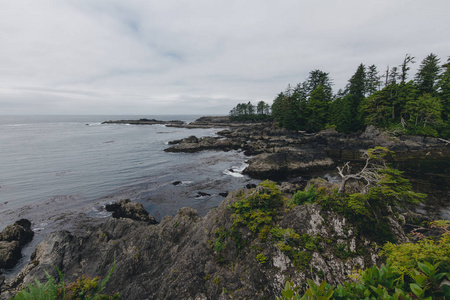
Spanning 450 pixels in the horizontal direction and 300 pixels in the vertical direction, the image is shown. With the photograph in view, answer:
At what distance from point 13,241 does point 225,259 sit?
18.8 m

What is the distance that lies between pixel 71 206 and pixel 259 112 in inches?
5763

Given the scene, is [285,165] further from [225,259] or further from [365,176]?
[225,259]

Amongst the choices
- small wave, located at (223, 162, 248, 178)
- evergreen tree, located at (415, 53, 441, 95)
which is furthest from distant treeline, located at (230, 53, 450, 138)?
small wave, located at (223, 162, 248, 178)

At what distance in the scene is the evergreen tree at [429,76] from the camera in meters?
48.9

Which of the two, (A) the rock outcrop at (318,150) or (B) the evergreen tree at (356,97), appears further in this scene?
(B) the evergreen tree at (356,97)

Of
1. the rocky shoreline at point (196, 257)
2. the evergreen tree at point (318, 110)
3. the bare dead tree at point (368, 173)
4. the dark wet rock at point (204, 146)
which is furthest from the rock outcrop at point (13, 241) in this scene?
the evergreen tree at point (318, 110)

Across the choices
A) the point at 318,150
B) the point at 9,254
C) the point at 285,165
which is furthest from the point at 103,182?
the point at 318,150

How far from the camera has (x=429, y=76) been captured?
49.2m

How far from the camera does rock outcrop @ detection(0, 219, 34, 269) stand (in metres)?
13.8

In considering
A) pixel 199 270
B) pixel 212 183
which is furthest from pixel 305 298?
pixel 212 183

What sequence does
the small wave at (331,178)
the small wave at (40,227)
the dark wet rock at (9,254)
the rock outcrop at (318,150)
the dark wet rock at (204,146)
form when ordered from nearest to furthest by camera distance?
the dark wet rock at (9,254) < the small wave at (40,227) < the small wave at (331,178) < the rock outcrop at (318,150) < the dark wet rock at (204,146)

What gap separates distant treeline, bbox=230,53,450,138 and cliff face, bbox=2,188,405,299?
3902cm

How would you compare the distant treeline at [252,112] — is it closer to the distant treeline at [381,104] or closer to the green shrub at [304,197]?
the distant treeline at [381,104]

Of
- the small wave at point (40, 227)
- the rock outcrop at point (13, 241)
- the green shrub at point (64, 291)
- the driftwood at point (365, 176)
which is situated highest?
the driftwood at point (365, 176)
